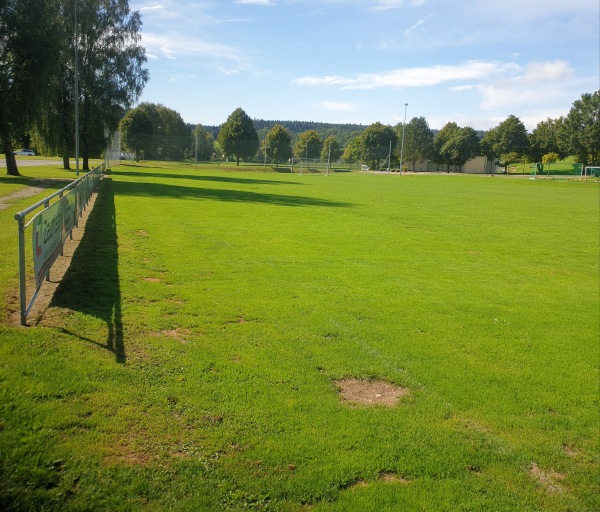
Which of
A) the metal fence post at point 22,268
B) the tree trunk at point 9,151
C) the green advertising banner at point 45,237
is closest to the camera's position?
the metal fence post at point 22,268

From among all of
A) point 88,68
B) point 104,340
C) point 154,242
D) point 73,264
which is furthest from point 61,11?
point 104,340

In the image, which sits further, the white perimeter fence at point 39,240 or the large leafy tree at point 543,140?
the large leafy tree at point 543,140

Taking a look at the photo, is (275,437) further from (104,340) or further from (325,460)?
(104,340)

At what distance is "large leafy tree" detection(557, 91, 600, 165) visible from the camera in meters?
88.1

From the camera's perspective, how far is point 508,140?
10312 cm

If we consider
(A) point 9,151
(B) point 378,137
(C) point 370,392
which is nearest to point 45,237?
(C) point 370,392

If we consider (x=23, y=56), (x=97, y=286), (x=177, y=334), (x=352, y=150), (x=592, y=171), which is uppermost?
(x=352, y=150)

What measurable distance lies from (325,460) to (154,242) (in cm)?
893

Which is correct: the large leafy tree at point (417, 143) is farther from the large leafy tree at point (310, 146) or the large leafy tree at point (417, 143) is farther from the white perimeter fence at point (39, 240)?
the white perimeter fence at point (39, 240)

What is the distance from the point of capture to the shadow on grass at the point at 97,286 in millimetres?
5743

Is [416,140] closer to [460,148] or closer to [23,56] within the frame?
[460,148]

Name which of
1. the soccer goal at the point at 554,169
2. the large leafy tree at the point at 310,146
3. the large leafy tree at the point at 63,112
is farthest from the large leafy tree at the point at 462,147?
the large leafy tree at the point at 63,112

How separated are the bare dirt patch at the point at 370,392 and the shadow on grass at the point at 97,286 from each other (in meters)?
2.24

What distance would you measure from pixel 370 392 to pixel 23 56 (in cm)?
3069
